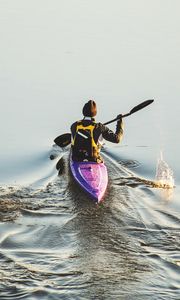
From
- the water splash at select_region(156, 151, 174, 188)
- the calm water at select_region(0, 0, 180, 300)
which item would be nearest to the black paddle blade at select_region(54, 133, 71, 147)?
the calm water at select_region(0, 0, 180, 300)

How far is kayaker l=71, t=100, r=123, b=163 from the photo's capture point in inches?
454

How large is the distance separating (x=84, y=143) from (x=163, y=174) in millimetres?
2701

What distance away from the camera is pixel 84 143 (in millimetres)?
11617

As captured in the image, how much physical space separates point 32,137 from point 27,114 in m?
2.46

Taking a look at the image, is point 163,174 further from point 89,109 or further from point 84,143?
point 89,109

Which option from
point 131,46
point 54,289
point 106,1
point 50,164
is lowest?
point 54,289

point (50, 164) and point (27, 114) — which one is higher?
point (27, 114)

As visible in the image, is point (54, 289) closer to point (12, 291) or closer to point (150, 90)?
point (12, 291)

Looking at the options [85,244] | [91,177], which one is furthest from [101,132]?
[85,244]

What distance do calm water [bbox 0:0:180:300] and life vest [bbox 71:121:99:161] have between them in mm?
654

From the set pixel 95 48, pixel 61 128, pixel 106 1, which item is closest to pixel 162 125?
pixel 61 128

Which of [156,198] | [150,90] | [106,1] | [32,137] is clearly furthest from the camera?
[106,1]

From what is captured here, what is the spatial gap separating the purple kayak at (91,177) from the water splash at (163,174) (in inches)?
65.6

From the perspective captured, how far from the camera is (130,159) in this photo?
14.7 metres
